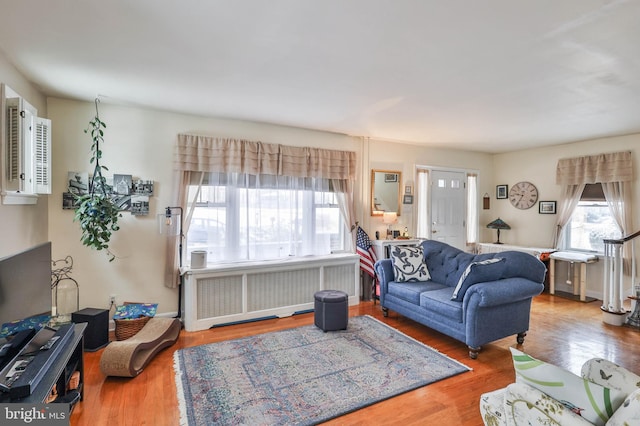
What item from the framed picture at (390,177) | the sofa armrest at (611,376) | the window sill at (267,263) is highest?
the framed picture at (390,177)

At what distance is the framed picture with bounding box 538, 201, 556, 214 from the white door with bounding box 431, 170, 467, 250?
124 centimetres

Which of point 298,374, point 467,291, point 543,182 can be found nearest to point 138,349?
point 298,374

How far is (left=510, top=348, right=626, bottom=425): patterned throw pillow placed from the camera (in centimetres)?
110

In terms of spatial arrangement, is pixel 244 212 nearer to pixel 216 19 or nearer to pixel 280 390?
pixel 280 390

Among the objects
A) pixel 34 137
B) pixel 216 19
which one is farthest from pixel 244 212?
pixel 216 19

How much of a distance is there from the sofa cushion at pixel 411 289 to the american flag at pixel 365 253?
77 centimetres

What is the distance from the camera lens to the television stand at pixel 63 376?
1.60 metres

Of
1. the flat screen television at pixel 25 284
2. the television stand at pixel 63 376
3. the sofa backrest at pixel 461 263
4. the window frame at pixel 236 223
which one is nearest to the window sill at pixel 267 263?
the window frame at pixel 236 223

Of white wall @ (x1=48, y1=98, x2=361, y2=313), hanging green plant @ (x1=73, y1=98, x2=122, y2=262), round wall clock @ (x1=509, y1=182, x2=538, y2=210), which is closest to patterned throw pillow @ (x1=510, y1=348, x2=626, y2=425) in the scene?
hanging green plant @ (x1=73, y1=98, x2=122, y2=262)

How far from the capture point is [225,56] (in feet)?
7.90

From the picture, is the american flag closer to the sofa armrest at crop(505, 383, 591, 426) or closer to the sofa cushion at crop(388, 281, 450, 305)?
the sofa cushion at crop(388, 281, 450, 305)

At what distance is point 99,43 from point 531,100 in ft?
12.6

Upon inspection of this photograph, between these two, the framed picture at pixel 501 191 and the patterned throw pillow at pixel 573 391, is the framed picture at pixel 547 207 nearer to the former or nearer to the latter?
the framed picture at pixel 501 191

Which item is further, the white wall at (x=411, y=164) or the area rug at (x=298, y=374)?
the white wall at (x=411, y=164)
